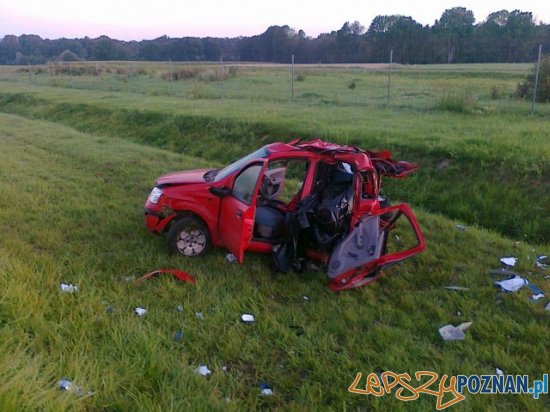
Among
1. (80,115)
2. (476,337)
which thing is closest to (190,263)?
(476,337)

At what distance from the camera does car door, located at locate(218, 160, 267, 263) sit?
202 inches

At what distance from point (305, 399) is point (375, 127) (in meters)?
9.10

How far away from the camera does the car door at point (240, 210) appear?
514 centimetres

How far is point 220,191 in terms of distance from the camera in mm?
5652

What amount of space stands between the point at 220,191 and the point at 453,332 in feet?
9.33

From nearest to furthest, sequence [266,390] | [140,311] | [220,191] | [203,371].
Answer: [266,390] < [203,371] < [140,311] < [220,191]

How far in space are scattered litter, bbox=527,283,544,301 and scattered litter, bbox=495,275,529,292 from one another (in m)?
0.07

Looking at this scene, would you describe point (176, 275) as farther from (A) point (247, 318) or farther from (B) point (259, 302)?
(A) point (247, 318)

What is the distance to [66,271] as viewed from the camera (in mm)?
5215

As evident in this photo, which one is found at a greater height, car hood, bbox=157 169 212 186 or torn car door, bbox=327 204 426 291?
car hood, bbox=157 169 212 186

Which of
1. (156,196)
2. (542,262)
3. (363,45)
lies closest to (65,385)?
(156,196)

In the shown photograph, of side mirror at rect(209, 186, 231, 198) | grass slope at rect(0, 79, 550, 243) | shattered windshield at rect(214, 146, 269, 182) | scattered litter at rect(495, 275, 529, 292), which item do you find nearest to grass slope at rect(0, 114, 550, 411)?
scattered litter at rect(495, 275, 529, 292)

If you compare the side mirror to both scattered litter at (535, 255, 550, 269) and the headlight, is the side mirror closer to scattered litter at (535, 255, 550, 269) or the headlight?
the headlight


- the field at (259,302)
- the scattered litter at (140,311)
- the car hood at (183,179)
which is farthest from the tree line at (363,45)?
the scattered litter at (140,311)
